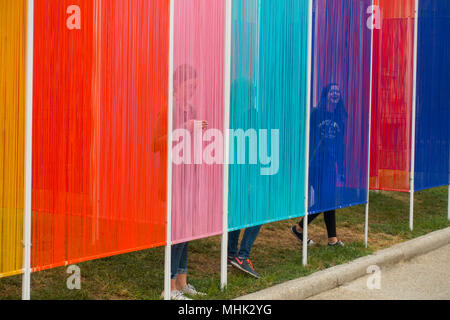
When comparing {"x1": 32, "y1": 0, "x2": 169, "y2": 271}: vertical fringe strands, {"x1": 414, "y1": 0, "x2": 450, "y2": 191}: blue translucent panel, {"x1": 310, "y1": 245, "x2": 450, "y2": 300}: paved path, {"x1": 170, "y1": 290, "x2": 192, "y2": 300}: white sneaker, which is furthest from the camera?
{"x1": 414, "y1": 0, "x2": 450, "y2": 191}: blue translucent panel

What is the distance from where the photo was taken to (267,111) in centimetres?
606

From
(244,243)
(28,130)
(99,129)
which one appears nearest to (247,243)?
(244,243)

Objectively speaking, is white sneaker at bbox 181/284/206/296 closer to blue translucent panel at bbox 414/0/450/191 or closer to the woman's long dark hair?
the woman's long dark hair

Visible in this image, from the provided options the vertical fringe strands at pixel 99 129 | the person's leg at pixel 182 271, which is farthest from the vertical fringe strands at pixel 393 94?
the vertical fringe strands at pixel 99 129

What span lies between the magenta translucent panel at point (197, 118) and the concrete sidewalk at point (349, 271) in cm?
76

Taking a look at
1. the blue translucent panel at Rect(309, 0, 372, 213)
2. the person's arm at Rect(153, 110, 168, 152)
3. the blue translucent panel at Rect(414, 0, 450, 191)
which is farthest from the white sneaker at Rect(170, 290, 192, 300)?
the blue translucent panel at Rect(414, 0, 450, 191)

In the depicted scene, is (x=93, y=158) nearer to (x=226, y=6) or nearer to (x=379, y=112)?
(x=226, y=6)

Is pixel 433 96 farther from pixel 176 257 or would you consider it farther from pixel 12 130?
pixel 12 130

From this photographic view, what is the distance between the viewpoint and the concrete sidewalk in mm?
5488

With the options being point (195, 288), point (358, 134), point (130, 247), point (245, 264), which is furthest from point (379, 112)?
point (130, 247)

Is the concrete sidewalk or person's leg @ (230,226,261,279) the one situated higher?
person's leg @ (230,226,261,279)

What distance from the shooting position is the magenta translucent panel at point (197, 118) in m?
5.10

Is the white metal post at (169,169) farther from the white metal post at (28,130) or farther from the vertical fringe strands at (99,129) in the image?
the white metal post at (28,130)

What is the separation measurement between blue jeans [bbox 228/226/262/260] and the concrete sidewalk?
546mm
